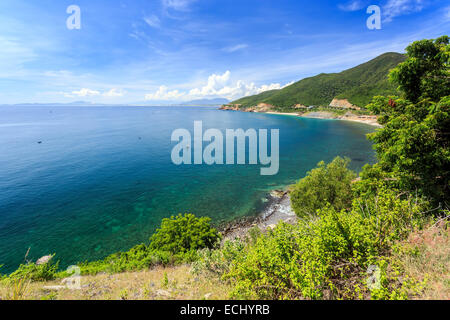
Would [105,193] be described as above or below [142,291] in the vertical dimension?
below

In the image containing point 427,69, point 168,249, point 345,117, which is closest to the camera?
point 427,69

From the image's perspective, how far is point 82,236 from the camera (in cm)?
2350

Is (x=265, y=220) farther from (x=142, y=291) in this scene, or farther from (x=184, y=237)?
(x=142, y=291)

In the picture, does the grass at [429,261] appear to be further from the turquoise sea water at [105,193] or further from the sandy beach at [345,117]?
the sandy beach at [345,117]

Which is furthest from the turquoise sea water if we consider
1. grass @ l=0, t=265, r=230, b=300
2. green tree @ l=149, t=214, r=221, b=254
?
grass @ l=0, t=265, r=230, b=300

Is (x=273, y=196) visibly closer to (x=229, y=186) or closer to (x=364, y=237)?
(x=229, y=186)

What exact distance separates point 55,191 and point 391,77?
50572mm

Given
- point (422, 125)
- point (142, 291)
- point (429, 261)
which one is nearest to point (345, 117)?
point (422, 125)

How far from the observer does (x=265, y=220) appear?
26.8m

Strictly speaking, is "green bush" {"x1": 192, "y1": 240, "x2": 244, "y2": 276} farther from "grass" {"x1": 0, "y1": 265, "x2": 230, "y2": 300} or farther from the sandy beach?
the sandy beach

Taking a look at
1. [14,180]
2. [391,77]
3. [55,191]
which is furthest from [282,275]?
[14,180]

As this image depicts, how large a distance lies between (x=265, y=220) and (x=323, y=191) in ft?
31.6

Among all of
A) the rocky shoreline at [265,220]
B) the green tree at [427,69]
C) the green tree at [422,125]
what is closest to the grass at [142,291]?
the green tree at [422,125]
